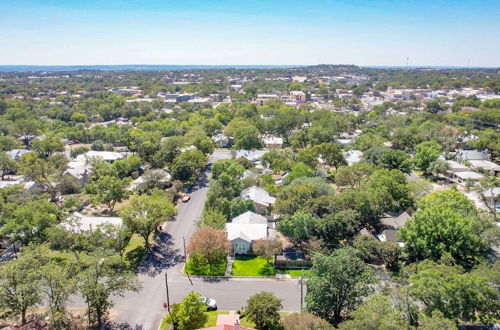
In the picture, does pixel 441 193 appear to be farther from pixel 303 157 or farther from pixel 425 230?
pixel 303 157

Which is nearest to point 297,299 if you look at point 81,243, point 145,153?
point 81,243

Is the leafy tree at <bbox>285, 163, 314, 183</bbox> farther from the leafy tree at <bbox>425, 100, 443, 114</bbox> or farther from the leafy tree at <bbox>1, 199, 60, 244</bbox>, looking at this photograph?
the leafy tree at <bbox>425, 100, 443, 114</bbox>

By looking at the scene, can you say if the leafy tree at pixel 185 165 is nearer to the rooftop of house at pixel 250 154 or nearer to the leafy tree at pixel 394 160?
the rooftop of house at pixel 250 154

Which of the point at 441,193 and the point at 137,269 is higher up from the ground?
the point at 441,193

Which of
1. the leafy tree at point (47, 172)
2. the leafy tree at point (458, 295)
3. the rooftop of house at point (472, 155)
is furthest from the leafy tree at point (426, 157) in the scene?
the leafy tree at point (47, 172)

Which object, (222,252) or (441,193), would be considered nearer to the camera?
(222,252)

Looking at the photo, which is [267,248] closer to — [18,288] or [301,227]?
[301,227]

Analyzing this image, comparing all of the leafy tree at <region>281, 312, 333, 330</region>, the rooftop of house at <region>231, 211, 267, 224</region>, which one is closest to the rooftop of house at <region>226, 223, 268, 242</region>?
the rooftop of house at <region>231, 211, 267, 224</region>
